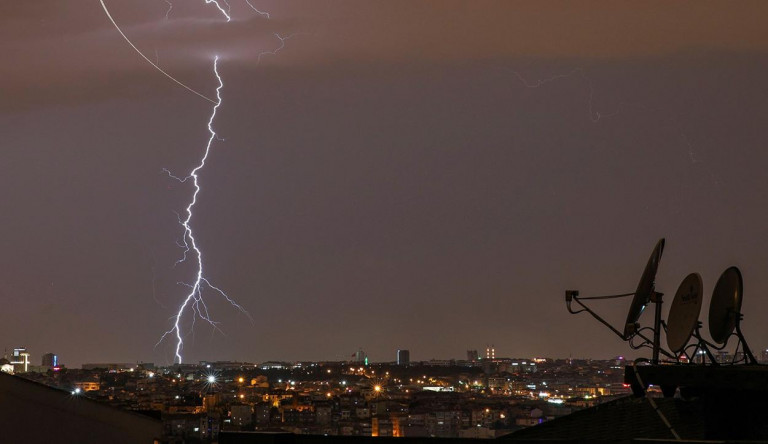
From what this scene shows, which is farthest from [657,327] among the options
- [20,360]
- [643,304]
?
[20,360]

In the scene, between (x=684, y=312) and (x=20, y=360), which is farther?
(x=20, y=360)

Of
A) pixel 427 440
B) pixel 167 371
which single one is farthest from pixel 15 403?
pixel 167 371

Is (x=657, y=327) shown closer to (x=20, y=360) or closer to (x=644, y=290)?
(x=644, y=290)

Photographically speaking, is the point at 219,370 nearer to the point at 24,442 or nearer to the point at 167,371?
the point at 167,371

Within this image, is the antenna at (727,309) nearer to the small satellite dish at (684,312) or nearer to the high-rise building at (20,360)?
the small satellite dish at (684,312)

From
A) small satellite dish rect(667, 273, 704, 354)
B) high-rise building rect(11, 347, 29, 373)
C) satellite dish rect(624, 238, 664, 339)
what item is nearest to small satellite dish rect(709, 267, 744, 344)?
small satellite dish rect(667, 273, 704, 354)

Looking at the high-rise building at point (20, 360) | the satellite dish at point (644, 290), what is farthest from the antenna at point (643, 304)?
the high-rise building at point (20, 360)

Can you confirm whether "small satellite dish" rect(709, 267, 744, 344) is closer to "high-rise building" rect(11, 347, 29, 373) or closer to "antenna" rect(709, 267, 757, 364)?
"antenna" rect(709, 267, 757, 364)
